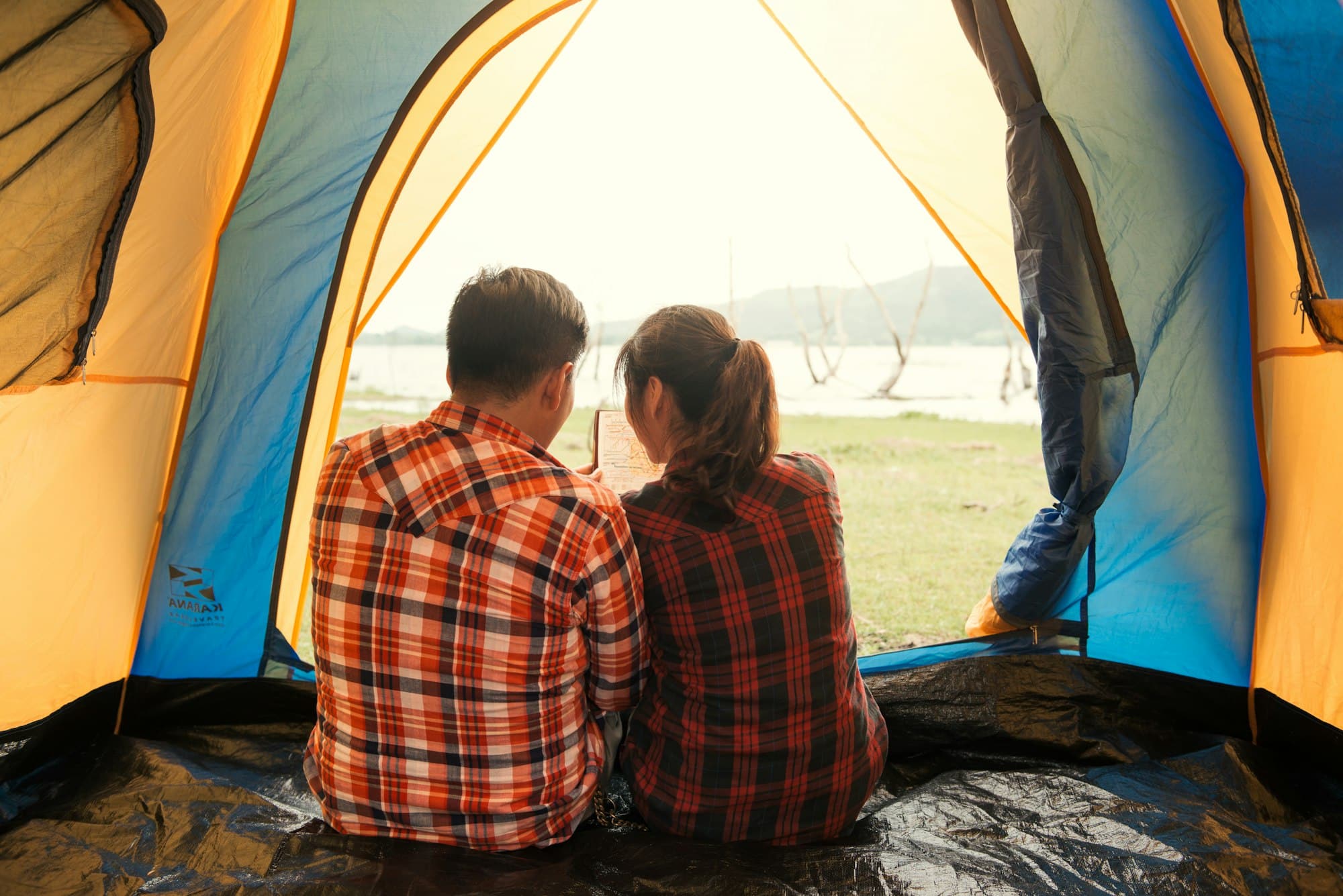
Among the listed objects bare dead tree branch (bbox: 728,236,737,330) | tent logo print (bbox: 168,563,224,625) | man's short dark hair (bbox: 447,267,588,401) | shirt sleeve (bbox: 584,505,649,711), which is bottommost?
tent logo print (bbox: 168,563,224,625)

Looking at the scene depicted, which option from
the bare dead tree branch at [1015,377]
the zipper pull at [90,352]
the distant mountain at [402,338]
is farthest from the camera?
the distant mountain at [402,338]

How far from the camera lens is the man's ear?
4.50ft

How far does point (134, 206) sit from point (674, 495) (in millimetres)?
1285

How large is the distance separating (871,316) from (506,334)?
51.8ft

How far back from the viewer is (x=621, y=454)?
1.99 m

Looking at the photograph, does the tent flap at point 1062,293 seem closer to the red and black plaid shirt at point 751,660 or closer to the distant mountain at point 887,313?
the red and black plaid shirt at point 751,660

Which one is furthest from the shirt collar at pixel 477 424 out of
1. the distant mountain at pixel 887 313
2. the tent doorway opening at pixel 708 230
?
the distant mountain at pixel 887 313

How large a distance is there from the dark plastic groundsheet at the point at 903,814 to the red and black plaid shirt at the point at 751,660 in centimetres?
8

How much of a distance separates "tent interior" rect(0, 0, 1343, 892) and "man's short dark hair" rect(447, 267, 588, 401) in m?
0.71

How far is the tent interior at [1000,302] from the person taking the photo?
4.74 ft

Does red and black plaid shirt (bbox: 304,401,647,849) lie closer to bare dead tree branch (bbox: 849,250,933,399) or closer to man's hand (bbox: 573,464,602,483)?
man's hand (bbox: 573,464,602,483)

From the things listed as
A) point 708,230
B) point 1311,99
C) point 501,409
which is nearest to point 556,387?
point 501,409

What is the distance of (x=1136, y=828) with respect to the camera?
155cm

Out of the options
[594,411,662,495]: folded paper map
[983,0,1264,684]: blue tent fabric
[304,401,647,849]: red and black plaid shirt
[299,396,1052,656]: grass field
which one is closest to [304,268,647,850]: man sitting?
[304,401,647,849]: red and black plaid shirt
